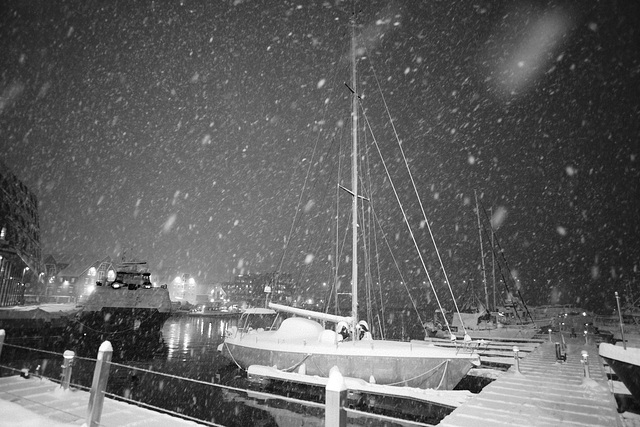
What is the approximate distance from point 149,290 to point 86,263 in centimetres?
4218

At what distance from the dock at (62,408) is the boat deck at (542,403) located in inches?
239

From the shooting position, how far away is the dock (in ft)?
22.5

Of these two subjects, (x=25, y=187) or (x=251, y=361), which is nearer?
(x=251, y=361)

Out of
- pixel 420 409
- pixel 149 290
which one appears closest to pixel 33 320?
pixel 149 290

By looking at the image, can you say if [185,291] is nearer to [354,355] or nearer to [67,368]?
[354,355]

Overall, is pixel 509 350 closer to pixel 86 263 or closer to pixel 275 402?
pixel 275 402

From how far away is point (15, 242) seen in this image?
3703 cm

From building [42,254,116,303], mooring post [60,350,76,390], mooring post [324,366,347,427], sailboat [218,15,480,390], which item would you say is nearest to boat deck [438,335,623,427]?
sailboat [218,15,480,390]

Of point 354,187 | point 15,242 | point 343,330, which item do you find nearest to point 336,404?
point 343,330

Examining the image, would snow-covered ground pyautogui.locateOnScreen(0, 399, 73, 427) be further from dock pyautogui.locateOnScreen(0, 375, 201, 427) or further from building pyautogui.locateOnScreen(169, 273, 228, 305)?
building pyautogui.locateOnScreen(169, 273, 228, 305)

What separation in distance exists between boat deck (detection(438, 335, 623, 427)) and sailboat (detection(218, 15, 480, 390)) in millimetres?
2468

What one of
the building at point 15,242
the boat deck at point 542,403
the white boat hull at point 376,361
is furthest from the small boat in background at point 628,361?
the building at point 15,242

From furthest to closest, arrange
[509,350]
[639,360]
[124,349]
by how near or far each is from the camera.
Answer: [124,349], [509,350], [639,360]

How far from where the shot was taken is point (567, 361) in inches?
635
